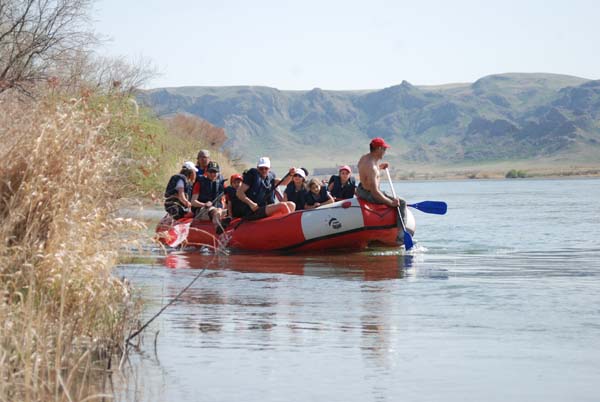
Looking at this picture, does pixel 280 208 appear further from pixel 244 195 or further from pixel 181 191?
Result: pixel 181 191

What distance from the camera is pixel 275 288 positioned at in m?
13.2

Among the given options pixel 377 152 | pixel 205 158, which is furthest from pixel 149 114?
pixel 377 152

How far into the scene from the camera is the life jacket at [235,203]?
17.9m

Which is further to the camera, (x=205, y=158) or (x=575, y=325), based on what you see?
(x=205, y=158)

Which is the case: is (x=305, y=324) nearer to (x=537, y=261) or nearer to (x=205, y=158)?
(x=537, y=261)

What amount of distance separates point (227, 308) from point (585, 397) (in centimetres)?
465

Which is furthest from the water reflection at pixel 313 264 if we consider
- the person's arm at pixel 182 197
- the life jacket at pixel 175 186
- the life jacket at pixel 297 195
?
the life jacket at pixel 297 195

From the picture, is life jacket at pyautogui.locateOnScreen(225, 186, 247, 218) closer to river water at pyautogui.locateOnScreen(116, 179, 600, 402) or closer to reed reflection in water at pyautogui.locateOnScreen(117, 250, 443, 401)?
river water at pyautogui.locateOnScreen(116, 179, 600, 402)

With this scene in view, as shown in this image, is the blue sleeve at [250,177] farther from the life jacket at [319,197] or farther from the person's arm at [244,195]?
the life jacket at [319,197]

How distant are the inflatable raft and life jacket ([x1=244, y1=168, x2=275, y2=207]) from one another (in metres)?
0.33

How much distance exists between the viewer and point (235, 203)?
17969 millimetres

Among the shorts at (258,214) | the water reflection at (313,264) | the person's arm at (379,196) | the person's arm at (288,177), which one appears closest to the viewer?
the water reflection at (313,264)

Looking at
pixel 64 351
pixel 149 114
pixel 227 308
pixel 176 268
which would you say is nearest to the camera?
pixel 64 351

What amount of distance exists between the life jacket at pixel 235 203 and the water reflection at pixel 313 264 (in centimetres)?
68
